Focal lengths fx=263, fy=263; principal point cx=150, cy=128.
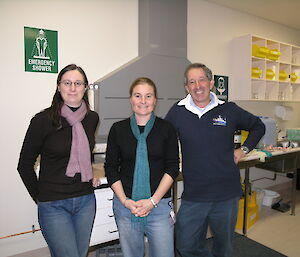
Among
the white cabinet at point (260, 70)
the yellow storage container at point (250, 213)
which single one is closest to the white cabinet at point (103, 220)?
the yellow storage container at point (250, 213)

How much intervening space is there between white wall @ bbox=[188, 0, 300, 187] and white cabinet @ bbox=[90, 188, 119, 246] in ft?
7.09

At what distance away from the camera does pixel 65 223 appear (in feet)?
4.21

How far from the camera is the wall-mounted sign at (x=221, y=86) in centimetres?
371

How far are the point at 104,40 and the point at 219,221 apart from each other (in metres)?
2.08

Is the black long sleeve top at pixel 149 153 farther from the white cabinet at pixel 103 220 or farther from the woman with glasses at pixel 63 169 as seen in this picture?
the white cabinet at pixel 103 220

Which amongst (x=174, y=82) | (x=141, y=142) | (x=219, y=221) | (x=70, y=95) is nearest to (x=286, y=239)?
(x=219, y=221)

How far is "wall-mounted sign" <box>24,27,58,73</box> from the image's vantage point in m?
2.34

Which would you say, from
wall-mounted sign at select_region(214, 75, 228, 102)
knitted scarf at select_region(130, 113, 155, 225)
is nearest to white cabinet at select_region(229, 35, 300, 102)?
wall-mounted sign at select_region(214, 75, 228, 102)

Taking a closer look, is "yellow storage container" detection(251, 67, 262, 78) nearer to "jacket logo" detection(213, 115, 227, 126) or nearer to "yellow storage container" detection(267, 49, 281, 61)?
"yellow storage container" detection(267, 49, 281, 61)

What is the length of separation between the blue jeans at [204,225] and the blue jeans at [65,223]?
65 cm

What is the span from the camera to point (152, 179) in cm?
136

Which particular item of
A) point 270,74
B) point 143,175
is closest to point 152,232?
point 143,175

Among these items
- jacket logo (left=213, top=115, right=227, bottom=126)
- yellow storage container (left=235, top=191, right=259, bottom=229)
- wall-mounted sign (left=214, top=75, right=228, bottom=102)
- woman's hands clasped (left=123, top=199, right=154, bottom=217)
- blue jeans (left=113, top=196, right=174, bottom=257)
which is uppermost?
wall-mounted sign (left=214, top=75, right=228, bottom=102)

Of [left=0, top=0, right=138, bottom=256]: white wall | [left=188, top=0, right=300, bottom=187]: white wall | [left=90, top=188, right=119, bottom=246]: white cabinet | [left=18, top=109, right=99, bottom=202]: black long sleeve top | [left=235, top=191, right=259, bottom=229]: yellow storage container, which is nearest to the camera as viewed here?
[left=18, top=109, right=99, bottom=202]: black long sleeve top
